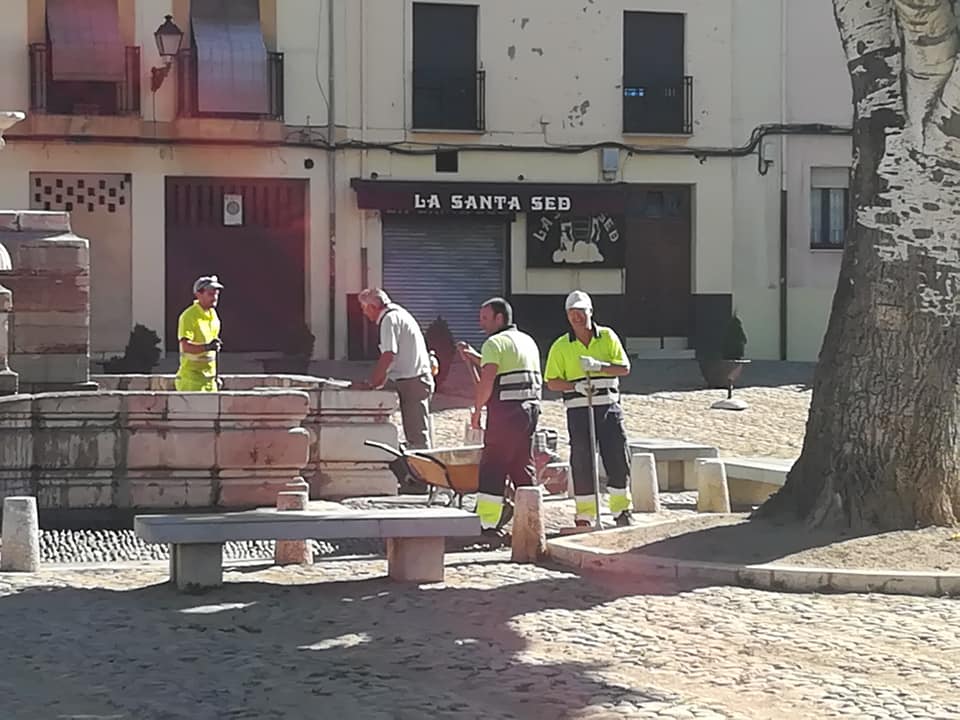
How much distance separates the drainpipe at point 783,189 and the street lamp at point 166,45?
10.4 metres

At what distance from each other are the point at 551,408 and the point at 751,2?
36.3 feet

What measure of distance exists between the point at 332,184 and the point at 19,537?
58.0 feet

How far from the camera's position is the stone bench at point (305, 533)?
30.1 ft

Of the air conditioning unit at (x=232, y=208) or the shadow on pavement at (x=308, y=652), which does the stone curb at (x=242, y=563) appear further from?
the air conditioning unit at (x=232, y=208)

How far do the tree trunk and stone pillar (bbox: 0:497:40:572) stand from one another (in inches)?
187

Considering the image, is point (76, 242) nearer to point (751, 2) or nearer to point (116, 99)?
point (116, 99)

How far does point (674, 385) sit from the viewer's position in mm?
24734

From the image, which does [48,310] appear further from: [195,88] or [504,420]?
[195,88]

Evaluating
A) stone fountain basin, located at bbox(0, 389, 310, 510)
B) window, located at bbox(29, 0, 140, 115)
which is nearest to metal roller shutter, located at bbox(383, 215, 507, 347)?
window, located at bbox(29, 0, 140, 115)

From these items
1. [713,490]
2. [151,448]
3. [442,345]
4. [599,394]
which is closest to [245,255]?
[442,345]

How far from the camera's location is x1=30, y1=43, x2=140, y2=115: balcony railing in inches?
1019

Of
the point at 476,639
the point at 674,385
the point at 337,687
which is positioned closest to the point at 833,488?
the point at 476,639

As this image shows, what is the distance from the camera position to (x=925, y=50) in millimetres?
10289

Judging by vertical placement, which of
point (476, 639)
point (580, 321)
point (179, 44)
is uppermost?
point (179, 44)
